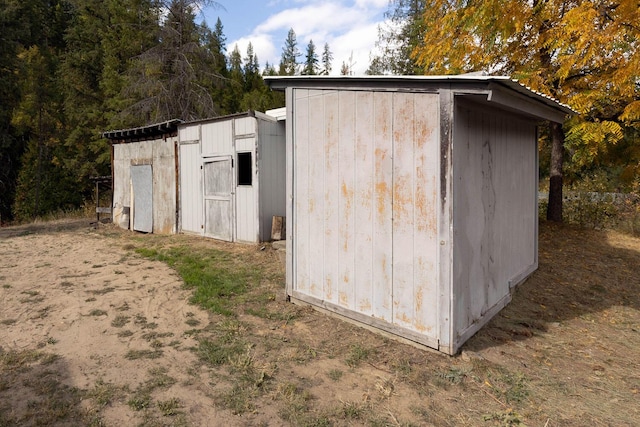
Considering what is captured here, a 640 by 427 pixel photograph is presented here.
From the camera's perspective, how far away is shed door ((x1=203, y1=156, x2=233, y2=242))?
8.68 metres

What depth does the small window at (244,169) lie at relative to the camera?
834 cm

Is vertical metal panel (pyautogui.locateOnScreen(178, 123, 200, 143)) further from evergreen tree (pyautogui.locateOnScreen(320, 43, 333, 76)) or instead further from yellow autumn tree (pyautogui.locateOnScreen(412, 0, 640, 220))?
evergreen tree (pyautogui.locateOnScreen(320, 43, 333, 76))

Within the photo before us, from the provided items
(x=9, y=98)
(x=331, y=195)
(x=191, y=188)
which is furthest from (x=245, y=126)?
(x=9, y=98)

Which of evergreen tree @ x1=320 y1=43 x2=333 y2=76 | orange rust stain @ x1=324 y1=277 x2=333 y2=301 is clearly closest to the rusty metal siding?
orange rust stain @ x1=324 y1=277 x2=333 y2=301

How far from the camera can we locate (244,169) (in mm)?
8445

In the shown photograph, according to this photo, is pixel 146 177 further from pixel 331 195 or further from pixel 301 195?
pixel 331 195

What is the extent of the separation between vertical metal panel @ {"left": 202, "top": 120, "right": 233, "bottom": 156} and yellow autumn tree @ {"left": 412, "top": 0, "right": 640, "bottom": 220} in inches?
175

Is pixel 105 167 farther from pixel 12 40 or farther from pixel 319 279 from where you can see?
pixel 319 279

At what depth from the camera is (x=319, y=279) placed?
4.39 metres

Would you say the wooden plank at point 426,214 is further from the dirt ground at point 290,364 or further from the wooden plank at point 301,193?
the wooden plank at point 301,193

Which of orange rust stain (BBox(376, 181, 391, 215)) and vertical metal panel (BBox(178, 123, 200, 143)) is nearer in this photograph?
orange rust stain (BBox(376, 181, 391, 215))

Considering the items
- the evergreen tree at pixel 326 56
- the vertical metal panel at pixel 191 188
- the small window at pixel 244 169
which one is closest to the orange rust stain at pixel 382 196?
the small window at pixel 244 169

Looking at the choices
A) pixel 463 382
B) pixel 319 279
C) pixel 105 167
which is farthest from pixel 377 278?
pixel 105 167

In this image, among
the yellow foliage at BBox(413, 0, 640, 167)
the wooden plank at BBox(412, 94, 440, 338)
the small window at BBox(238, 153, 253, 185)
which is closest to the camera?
the wooden plank at BBox(412, 94, 440, 338)
